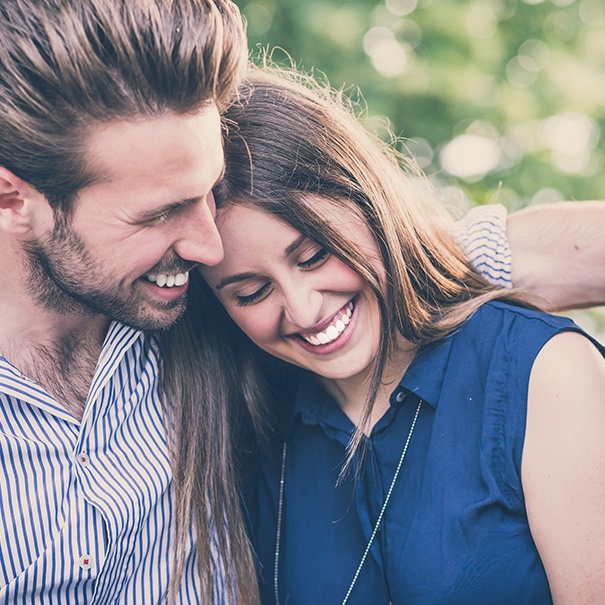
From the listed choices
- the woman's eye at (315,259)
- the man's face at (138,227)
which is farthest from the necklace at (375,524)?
the man's face at (138,227)

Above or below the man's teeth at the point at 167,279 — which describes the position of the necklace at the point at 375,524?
below

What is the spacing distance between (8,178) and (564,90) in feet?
11.7

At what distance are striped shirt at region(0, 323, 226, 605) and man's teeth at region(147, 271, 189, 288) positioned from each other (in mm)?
180

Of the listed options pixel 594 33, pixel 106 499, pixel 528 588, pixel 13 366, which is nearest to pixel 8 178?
pixel 13 366

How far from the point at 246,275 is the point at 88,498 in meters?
0.67

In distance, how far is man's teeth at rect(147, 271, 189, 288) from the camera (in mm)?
2170

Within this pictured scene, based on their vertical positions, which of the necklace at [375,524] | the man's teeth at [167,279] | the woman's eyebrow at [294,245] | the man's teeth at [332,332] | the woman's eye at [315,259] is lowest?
the necklace at [375,524]

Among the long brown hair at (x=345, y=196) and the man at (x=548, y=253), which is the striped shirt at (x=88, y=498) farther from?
the man at (x=548, y=253)

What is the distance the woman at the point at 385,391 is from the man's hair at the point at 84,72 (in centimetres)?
24

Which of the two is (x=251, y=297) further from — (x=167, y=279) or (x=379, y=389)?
(x=379, y=389)

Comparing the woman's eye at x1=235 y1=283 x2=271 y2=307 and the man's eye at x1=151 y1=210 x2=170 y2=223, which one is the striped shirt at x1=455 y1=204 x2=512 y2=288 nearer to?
the woman's eye at x1=235 y1=283 x2=271 y2=307

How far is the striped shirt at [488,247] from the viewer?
242 centimetres

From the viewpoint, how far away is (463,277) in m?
2.34

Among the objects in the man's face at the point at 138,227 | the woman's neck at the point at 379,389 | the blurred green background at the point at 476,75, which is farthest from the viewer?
the blurred green background at the point at 476,75
